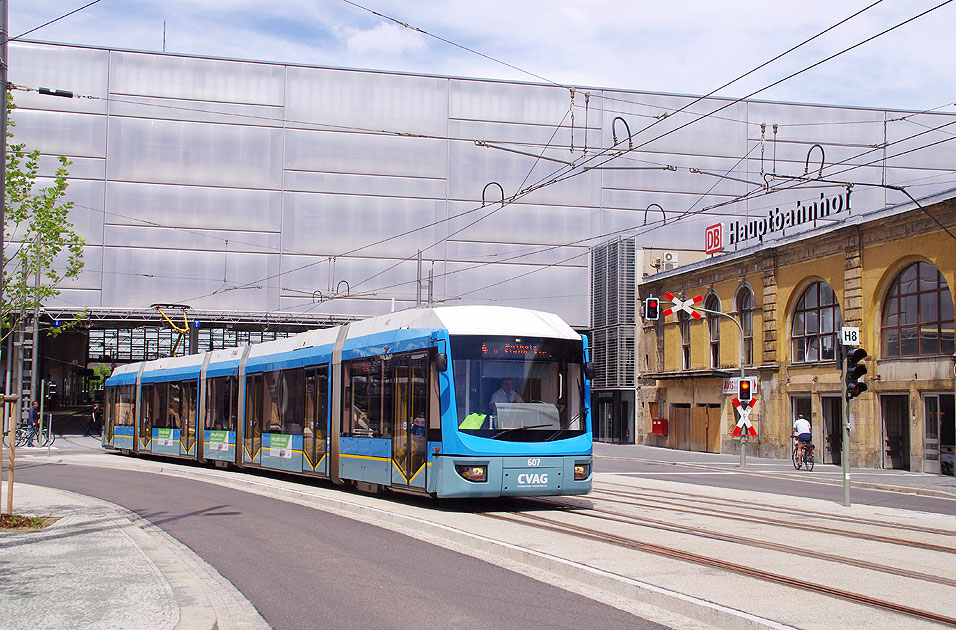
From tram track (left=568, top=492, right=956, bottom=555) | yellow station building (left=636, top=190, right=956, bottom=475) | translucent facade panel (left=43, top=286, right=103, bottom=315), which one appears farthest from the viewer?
translucent facade panel (left=43, top=286, right=103, bottom=315)

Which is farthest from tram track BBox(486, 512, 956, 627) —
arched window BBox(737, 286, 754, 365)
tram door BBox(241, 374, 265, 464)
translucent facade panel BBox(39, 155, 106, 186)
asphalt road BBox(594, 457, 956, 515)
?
translucent facade panel BBox(39, 155, 106, 186)

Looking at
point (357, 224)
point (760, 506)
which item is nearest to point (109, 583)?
point (760, 506)

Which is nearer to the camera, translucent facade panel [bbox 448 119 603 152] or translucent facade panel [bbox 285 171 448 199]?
translucent facade panel [bbox 285 171 448 199]

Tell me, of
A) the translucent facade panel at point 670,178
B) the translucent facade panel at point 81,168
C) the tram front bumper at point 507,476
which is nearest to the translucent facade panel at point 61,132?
the translucent facade panel at point 81,168

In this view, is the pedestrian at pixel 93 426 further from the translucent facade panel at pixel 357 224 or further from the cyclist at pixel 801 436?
the cyclist at pixel 801 436

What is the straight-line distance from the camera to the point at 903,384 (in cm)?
3078

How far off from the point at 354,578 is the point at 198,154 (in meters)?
45.8

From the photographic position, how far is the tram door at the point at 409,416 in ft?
49.1

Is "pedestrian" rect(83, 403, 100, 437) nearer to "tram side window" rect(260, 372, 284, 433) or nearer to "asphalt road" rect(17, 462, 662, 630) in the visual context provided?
"tram side window" rect(260, 372, 284, 433)

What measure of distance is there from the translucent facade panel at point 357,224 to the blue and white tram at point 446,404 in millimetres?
32408

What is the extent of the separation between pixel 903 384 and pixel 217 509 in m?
22.8

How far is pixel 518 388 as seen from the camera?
14828 millimetres

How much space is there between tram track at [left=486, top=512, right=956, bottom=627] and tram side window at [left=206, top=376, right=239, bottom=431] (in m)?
11.0

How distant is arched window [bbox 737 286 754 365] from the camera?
3984 cm
